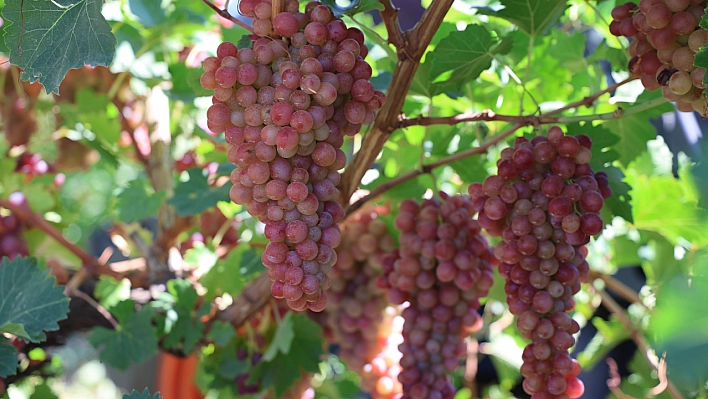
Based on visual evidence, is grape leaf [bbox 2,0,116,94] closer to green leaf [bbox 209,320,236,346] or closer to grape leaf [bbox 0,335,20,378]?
grape leaf [bbox 0,335,20,378]

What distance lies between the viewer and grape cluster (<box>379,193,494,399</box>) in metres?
0.60

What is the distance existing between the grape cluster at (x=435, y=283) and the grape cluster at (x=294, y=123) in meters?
0.22

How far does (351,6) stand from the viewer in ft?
1.40

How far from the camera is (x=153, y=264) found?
92 cm

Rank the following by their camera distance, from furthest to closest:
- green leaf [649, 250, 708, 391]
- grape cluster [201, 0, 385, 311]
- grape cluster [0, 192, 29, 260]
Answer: grape cluster [0, 192, 29, 260] → grape cluster [201, 0, 385, 311] → green leaf [649, 250, 708, 391]

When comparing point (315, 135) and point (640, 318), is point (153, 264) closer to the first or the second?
point (315, 135)

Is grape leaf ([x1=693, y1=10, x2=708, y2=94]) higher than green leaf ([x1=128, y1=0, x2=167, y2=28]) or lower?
higher

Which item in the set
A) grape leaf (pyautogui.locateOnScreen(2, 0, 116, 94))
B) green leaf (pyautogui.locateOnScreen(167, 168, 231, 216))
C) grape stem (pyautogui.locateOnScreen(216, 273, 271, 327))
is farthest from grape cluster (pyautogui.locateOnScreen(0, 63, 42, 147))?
grape leaf (pyautogui.locateOnScreen(2, 0, 116, 94))

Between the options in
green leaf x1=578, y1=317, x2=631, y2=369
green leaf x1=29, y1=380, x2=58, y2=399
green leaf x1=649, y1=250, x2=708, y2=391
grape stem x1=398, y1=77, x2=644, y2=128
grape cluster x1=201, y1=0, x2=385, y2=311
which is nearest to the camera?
green leaf x1=649, y1=250, x2=708, y2=391

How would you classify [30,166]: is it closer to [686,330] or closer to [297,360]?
[297,360]

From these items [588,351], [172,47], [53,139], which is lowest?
[588,351]

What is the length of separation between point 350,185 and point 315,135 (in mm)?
145

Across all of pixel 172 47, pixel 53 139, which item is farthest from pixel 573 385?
pixel 53 139

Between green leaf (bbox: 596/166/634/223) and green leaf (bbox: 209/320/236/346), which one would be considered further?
green leaf (bbox: 209/320/236/346)
